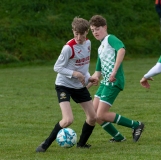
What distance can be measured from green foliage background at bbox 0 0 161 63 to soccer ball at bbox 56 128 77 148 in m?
16.3

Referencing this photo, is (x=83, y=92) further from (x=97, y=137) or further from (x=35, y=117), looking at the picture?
(x=35, y=117)

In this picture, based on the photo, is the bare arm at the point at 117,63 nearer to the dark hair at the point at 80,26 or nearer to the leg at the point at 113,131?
the dark hair at the point at 80,26

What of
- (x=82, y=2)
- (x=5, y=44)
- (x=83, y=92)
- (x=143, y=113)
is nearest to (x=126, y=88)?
(x=143, y=113)

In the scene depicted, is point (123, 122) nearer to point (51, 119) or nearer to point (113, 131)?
point (113, 131)

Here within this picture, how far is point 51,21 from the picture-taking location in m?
25.6

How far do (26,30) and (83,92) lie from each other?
1802 centimetres

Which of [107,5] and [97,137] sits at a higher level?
[97,137]

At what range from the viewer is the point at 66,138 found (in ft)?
22.6

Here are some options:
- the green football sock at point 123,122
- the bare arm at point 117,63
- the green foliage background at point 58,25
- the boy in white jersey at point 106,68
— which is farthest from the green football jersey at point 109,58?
the green foliage background at point 58,25

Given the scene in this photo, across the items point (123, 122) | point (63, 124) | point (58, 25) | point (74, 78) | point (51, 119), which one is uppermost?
point (74, 78)

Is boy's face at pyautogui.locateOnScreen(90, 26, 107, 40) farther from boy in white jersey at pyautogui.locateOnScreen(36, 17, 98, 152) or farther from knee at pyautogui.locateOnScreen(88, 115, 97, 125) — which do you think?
knee at pyautogui.locateOnScreen(88, 115, 97, 125)

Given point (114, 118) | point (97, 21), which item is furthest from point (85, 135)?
point (97, 21)

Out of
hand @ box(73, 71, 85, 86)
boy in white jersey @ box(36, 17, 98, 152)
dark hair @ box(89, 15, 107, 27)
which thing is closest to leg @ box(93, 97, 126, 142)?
boy in white jersey @ box(36, 17, 98, 152)

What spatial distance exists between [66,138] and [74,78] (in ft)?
2.41
